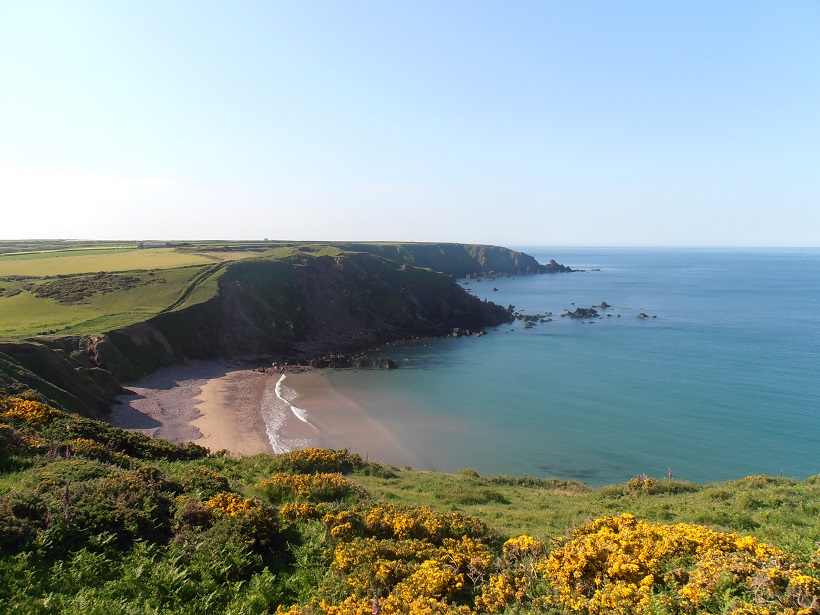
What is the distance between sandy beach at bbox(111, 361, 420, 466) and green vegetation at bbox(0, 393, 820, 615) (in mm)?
20936

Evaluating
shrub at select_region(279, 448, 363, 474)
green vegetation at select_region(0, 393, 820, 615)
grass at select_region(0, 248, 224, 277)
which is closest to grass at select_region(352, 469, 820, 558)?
green vegetation at select_region(0, 393, 820, 615)

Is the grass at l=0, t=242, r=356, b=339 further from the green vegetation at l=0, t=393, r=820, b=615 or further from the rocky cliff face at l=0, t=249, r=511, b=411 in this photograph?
the green vegetation at l=0, t=393, r=820, b=615

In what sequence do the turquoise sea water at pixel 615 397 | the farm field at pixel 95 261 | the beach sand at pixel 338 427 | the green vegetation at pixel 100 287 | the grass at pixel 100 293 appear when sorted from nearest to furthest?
→ the turquoise sea water at pixel 615 397, the beach sand at pixel 338 427, the grass at pixel 100 293, the green vegetation at pixel 100 287, the farm field at pixel 95 261

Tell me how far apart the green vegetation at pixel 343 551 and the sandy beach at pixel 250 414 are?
68.7 ft

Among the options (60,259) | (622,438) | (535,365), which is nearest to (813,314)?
(535,365)

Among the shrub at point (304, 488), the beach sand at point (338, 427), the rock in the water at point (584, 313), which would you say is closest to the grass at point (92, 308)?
the beach sand at point (338, 427)

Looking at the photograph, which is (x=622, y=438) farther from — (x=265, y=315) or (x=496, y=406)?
(x=265, y=315)

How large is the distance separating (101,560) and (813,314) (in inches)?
4892

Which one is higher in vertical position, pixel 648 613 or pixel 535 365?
pixel 648 613

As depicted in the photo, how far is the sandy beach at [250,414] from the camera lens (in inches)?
1462

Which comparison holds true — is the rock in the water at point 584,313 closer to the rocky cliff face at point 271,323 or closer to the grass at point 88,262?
the rocky cliff face at point 271,323

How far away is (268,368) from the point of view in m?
61.0

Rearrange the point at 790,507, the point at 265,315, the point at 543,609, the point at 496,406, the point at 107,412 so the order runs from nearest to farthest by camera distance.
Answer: the point at 543,609
the point at 790,507
the point at 107,412
the point at 496,406
the point at 265,315

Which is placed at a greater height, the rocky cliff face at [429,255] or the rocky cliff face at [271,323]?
the rocky cliff face at [429,255]
